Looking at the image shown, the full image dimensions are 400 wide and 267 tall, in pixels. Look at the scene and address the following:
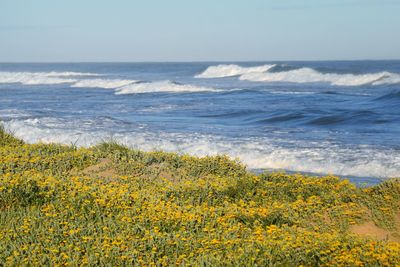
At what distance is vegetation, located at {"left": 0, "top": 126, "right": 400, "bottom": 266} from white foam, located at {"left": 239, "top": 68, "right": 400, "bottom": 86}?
45392mm

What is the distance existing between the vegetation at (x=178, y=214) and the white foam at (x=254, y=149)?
323 centimetres

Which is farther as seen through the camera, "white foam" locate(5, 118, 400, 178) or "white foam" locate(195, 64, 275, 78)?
"white foam" locate(195, 64, 275, 78)

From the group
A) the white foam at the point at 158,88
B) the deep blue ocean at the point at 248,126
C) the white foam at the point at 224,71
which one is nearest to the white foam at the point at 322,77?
the white foam at the point at 224,71

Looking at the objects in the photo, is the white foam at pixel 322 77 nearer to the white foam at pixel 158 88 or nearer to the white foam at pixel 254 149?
the white foam at pixel 158 88

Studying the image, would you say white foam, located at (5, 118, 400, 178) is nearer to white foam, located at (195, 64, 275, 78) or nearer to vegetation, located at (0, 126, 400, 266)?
vegetation, located at (0, 126, 400, 266)

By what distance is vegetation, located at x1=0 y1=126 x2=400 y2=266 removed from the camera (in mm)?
6426

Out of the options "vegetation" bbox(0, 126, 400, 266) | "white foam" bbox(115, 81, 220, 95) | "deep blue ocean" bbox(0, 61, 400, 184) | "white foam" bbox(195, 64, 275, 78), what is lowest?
"white foam" bbox(195, 64, 275, 78)

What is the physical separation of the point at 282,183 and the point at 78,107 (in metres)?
24.3

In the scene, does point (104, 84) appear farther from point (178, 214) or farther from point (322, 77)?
point (178, 214)

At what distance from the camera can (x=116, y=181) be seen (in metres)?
9.80

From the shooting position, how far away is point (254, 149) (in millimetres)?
17438

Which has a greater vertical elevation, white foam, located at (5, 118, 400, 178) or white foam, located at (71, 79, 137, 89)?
white foam, located at (5, 118, 400, 178)

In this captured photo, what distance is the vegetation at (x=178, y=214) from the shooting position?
6.43 m

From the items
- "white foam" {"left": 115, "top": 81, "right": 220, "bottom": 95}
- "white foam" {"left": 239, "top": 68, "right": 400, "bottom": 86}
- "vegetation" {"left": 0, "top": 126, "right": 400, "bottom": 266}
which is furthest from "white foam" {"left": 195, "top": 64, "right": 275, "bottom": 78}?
"vegetation" {"left": 0, "top": 126, "right": 400, "bottom": 266}
